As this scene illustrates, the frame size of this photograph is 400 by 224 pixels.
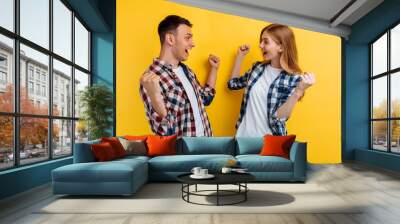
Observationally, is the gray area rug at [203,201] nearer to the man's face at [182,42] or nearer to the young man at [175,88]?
the young man at [175,88]

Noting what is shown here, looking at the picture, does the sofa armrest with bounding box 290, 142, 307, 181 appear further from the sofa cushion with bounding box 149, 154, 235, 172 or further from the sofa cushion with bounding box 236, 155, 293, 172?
the sofa cushion with bounding box 149, 154, 235, 172

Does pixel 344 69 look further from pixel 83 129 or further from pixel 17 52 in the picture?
pixel 17 52

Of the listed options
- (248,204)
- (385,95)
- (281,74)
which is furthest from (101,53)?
(385,95)

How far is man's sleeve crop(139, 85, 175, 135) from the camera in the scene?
7.14 metres

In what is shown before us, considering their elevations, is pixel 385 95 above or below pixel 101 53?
below

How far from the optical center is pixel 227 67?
7.56m

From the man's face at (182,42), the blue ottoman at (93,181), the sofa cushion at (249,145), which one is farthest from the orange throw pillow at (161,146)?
the man's face at (182,42)

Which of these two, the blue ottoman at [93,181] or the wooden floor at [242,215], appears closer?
the wooden floor at [242,215]

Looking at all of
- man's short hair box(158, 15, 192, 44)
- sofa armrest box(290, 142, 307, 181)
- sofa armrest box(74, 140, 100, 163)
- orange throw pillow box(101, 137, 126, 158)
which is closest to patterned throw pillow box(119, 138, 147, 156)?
orange throw pillow box(101, 137, 126, 158)

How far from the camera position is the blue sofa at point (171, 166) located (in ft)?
15.2

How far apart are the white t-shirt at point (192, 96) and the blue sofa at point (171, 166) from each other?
2.34 feet

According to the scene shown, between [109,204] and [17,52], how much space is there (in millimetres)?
2270

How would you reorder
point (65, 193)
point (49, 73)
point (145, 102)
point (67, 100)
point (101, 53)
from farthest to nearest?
point (101, 53), point (145, 102), point (67, 100), point (49, 73), point (65, 193)

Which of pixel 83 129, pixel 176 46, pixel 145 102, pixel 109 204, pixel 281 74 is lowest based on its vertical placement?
pixel 109 204
